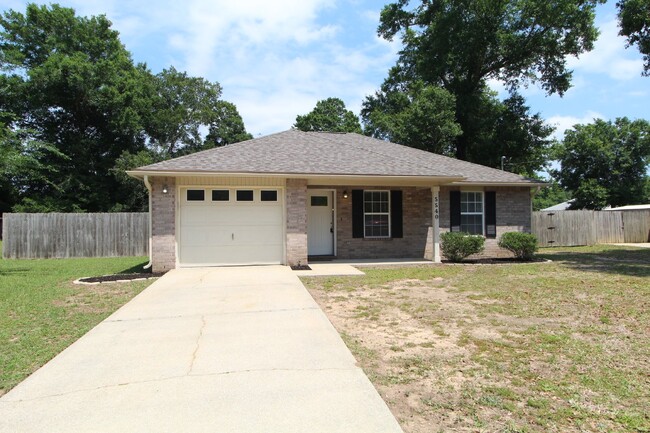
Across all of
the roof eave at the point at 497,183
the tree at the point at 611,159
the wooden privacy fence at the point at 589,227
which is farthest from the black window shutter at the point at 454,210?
the tree at the point at 611,159

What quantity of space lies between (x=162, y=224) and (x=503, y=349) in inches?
356

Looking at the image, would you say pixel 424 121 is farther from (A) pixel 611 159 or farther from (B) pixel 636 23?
(A) pixel 611 159

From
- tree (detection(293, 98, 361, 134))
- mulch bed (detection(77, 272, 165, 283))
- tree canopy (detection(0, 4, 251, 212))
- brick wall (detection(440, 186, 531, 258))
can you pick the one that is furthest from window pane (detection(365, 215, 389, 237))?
tree (detection(293, 98, 361, 134))

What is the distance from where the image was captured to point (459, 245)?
41.7 ft

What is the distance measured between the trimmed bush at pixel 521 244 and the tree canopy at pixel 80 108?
978 inches

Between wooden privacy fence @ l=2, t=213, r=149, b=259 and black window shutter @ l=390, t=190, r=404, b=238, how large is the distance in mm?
10375

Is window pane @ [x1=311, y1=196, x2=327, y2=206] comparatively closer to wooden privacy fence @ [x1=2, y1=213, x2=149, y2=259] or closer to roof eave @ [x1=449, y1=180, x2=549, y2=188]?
roof eave @ [x1=449, y1=180, x2=549, y2=188]

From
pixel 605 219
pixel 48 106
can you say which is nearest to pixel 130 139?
pixel 48 106

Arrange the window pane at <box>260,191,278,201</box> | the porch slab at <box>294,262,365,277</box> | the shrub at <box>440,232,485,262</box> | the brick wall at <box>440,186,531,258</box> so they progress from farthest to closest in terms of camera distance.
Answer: the brick wall at <box>440,186,531,258</box>
the shrub at <box>440,232,485,262</box>
the window pane at <box>260,191,278,201</box>
the porch slab at <box>294,262,365,277</box>

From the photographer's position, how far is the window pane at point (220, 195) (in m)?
11.6

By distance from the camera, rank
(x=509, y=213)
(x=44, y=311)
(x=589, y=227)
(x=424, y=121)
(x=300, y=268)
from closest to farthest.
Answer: (x=44, y=311) → (x=300, y=268) → (x=509, y=213) → (x=589, y=227) → (x=424, y=121)

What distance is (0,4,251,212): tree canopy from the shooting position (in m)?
28.6

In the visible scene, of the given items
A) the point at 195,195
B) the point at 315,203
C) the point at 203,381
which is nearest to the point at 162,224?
the point at 195,195

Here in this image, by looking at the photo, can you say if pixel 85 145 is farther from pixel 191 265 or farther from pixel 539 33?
pixel 539 33
